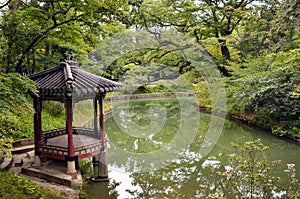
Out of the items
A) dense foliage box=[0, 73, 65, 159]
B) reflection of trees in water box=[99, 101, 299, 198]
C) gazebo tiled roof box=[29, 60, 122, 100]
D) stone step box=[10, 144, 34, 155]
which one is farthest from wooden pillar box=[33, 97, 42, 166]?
reflection of trees in water box=[99, 101, 299, 198]

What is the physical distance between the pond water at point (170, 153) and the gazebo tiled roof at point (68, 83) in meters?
2.09

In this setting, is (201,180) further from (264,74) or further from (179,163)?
(264,74)

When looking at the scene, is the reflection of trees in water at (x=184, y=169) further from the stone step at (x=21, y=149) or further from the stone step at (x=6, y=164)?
the stone step at (x=6, y=164)

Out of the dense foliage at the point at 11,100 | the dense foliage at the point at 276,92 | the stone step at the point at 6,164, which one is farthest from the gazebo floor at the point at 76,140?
the dense foliage at the point at 276,92

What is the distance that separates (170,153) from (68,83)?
4668mm

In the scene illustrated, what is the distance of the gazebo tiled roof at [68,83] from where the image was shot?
4.76m

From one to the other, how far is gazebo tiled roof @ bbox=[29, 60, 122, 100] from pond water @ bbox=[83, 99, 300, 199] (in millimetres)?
2092

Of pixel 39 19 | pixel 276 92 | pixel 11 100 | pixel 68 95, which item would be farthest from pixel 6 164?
pixel 276 92

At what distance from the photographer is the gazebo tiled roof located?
187 inches

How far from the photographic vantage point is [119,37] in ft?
60.9

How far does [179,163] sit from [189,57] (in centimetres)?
986

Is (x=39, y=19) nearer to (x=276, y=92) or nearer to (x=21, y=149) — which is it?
(x=21, y=149)

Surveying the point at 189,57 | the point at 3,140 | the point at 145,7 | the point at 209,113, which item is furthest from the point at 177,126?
the point at 3,140

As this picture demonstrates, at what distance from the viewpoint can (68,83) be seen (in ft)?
15.5
